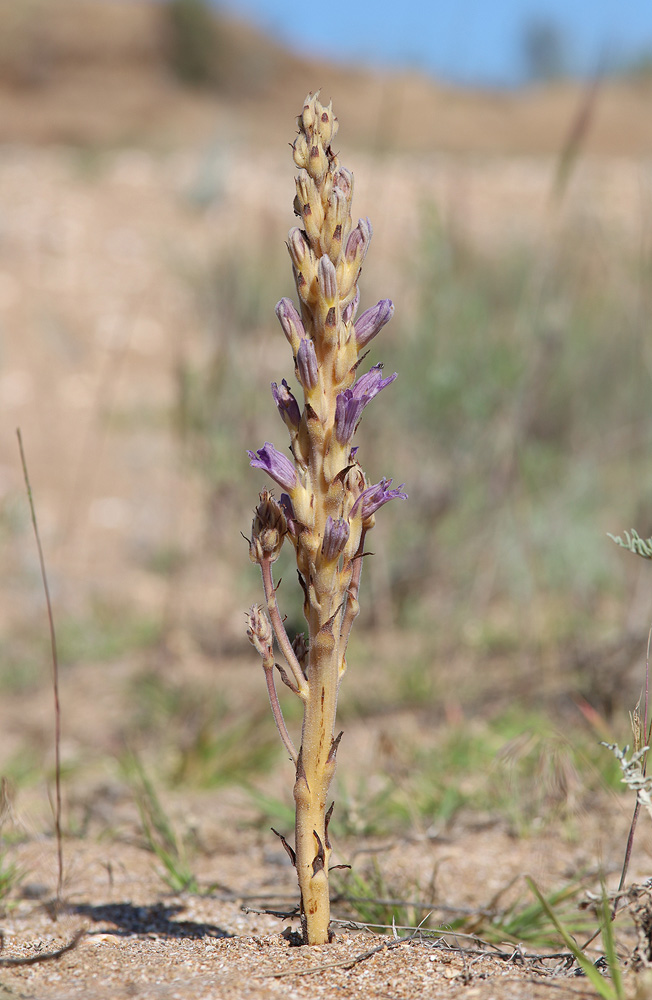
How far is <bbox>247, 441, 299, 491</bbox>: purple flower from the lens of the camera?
1.46 m

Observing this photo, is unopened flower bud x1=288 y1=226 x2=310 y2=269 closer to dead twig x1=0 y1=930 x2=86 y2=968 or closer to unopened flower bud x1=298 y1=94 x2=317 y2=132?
unopened flower bud x1=298 y1=94 x2=317 y2=132

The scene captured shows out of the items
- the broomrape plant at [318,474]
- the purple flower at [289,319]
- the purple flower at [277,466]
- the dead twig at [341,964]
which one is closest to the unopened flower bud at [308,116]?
the broomrape plant at [318,474]

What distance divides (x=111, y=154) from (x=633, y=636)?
48.6 feet

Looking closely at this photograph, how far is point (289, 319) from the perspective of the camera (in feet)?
4.90

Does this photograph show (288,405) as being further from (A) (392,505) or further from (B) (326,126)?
(A) (392,505)

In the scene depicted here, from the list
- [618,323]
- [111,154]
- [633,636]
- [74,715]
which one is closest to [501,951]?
[633,636]

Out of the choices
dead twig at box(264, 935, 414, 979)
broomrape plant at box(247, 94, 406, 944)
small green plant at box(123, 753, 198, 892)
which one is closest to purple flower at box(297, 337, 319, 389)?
broomrape plant at box(247, 94, 406, 944)

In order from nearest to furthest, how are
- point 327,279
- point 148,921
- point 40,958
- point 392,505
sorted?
point 327,279
point 40,958
point 148,921
point 392,505

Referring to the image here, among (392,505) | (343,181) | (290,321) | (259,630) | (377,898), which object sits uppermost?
(392,505)

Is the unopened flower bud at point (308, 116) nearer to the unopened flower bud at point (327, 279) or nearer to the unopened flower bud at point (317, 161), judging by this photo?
the unopened flower bud at point (317, 161)

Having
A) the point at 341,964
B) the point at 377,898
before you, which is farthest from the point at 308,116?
the point at 377,898

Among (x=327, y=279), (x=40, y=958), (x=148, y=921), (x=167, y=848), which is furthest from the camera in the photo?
(x=167, y=848)

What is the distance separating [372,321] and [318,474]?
0.97 ft

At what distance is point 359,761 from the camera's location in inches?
137
